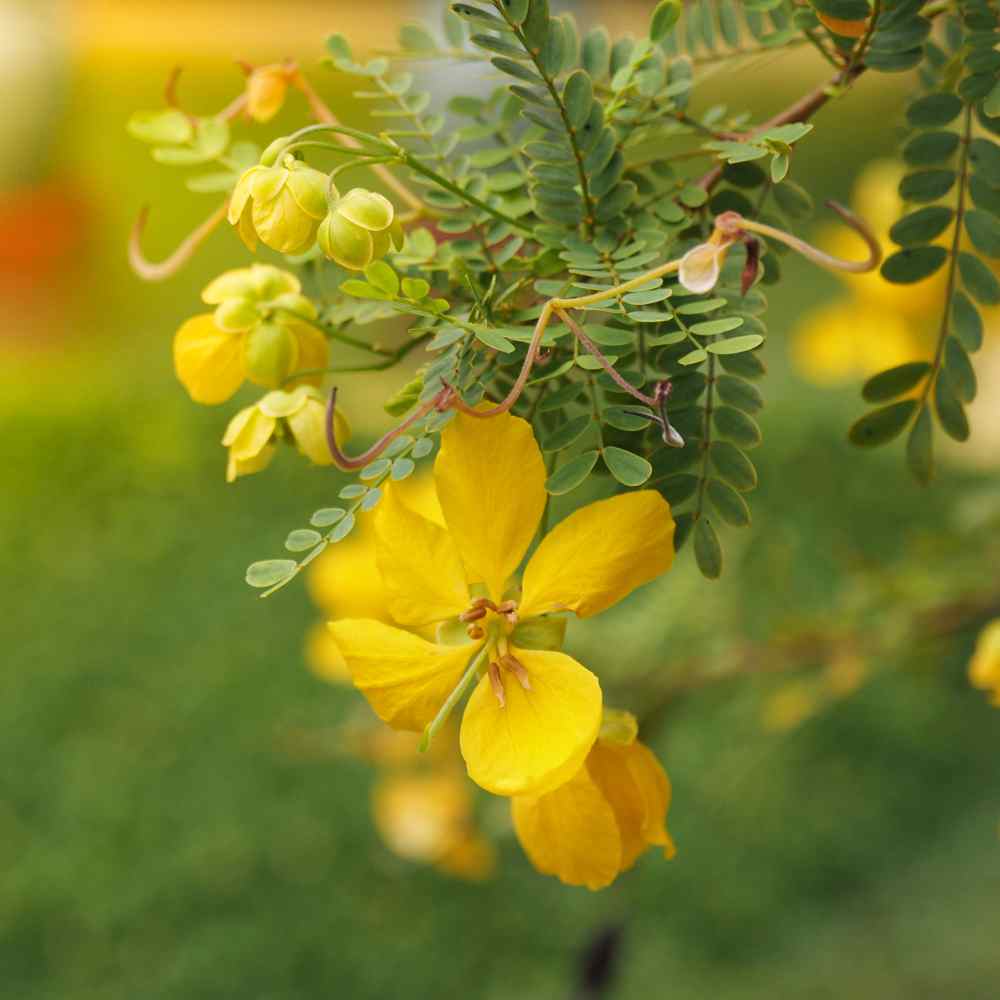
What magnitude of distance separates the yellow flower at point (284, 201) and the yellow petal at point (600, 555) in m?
0.10

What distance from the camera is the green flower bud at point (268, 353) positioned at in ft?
1.23

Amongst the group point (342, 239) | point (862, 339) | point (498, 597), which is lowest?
point (862, 339)

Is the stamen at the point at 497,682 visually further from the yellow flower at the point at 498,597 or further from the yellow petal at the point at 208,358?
the yellow petal at the point at 208,358

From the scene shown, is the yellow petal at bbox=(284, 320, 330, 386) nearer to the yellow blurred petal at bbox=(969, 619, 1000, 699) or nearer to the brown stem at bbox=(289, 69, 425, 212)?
the brown stem at bbox=(289, 69, 425, 212)

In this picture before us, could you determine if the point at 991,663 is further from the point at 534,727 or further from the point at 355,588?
the point at 355,588

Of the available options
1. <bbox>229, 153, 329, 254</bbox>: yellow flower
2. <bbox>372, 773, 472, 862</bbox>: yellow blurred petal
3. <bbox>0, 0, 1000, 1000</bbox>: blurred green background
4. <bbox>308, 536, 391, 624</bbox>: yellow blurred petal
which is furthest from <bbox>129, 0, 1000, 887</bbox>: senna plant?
<bbox>372, 773, 472, 862</bbox>: yellow blurred petal

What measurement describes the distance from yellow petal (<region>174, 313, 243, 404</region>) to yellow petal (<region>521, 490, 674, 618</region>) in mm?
104

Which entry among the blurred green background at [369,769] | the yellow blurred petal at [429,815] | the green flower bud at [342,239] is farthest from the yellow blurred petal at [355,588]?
the green flower bud at [342,239]

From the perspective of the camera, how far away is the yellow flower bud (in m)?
0.43

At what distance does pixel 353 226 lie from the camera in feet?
1.02

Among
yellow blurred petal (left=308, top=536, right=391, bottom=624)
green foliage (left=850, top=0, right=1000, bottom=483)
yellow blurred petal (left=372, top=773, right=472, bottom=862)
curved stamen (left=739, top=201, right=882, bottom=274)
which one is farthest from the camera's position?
yellow blurred petal (left=372, top=773, right=472, bottom=862)

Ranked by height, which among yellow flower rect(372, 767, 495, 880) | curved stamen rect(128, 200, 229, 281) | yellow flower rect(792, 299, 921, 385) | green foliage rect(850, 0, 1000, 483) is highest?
curved stamen rect(128, 200, 229, 281)

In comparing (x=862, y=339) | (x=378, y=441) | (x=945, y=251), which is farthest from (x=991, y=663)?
(x=862, y=339)

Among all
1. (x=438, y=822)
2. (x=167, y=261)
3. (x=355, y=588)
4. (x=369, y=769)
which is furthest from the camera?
(x=369, y=769)
